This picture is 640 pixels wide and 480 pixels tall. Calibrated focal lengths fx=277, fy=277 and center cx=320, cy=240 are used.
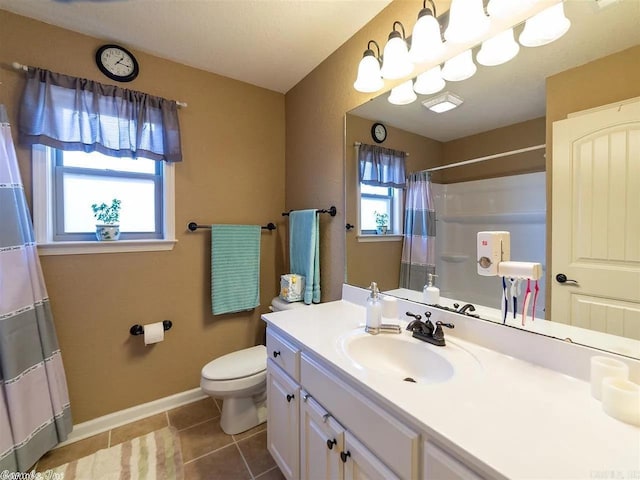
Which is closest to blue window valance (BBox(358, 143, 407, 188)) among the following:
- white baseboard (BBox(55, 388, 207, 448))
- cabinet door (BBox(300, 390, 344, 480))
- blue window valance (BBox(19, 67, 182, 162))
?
cabinet door (BBox(300, 390, 344, 480))

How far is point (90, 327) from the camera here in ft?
5.41

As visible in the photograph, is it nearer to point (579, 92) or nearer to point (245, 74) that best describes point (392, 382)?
point (579, 92)

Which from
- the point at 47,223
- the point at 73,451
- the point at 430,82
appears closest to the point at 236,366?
the point at 73,451

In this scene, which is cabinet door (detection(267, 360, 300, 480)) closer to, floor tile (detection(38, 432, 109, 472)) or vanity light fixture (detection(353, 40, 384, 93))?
floor tile (detection(38, 432, 109, 472))

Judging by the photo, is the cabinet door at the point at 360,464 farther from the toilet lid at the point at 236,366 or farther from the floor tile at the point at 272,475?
the toilet lid at the point at 236,366

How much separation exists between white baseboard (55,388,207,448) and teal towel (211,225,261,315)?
63 cm

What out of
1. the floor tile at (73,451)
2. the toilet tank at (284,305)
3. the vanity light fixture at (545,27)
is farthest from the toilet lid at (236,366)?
the vanity light fixture at (545,27)

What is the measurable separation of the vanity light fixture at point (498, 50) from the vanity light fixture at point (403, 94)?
0.99ft

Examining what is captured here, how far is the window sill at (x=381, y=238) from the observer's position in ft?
4.80

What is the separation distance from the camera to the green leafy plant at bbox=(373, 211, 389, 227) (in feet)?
4.99

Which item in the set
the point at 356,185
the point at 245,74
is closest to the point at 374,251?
the point at 356,185

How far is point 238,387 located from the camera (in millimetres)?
1578

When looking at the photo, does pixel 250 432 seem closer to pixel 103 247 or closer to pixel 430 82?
pixel 103 247

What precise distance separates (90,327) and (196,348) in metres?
0.64
